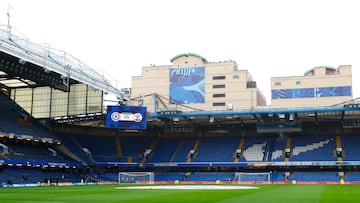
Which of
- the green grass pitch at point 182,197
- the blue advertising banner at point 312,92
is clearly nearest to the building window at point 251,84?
the blue advertising banner at point 312,92

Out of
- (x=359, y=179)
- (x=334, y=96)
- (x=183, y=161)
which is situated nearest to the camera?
(x=359, y=179)

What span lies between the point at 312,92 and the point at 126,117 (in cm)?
6710

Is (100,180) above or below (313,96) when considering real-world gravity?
below

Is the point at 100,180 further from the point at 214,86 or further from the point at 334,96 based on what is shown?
the point at 334,96

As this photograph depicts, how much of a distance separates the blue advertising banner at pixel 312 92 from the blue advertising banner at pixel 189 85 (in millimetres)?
18972

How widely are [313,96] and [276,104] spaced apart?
9528 mm

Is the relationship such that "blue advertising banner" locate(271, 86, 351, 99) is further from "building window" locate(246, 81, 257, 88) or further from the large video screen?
the large video screen

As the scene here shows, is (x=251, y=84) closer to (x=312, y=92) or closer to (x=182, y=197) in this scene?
(x=312, y=92)

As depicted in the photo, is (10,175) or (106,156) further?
(106,156)

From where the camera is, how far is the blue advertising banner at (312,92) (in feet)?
381

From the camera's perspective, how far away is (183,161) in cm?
7606

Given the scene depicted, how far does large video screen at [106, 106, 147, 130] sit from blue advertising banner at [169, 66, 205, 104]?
182 feet

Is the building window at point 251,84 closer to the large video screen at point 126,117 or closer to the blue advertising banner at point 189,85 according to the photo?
the blue advertising banner at point 189,85

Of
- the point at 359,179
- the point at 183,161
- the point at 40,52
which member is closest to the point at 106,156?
the point at 183,161
